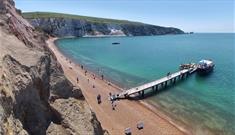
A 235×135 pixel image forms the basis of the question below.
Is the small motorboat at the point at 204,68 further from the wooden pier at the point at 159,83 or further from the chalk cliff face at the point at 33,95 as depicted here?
the chalk cliff face at the point at 33,95

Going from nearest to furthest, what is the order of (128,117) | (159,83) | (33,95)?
(33,95) → (128,117) → (159,83)

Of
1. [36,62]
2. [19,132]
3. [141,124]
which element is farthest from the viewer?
[141,124]

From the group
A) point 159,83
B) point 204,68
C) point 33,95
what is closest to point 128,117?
point 159,83

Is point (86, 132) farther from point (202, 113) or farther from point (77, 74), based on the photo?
point (77, 74)

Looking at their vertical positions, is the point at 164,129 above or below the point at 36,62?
below

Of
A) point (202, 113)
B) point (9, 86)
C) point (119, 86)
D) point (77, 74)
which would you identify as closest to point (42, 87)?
point (9, 86)

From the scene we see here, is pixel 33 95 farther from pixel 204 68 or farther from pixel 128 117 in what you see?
pixel 204 68

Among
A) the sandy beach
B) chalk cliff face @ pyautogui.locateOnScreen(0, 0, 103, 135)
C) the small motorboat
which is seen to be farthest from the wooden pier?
chalk cliff face @ pyautogui.locateOnScreen(0, 0, 103, 135)

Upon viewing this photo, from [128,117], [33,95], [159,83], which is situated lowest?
[128,117]
